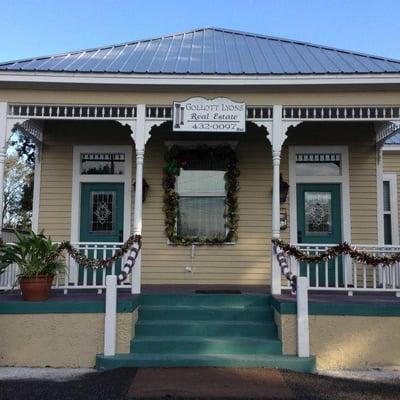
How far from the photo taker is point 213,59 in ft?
27.6

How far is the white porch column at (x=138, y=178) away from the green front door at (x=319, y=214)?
3.30 meters

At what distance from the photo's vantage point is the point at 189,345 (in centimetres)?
600

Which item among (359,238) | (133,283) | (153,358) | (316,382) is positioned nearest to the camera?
(316,382)

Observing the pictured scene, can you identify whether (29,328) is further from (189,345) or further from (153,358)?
(189,345)

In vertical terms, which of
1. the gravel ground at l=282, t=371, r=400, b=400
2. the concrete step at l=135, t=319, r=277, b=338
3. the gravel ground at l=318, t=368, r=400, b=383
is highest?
the concrete step at l=135, t=319, r=277, b=338

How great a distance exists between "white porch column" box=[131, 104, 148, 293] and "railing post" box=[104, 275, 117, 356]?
87cm

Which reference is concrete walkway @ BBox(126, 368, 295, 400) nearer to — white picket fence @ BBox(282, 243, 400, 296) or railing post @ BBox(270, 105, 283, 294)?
railing post @ BBox(270, 105, 283, 294)

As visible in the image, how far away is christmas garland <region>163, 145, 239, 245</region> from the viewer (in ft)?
28.6

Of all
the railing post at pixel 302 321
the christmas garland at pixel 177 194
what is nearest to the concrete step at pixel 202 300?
the railing post at pixel 302 321

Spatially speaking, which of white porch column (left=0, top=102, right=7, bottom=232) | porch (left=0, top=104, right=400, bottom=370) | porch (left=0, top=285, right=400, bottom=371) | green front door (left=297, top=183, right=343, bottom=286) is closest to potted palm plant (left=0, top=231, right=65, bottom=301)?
porch (left=0, top=285, right=400, bottom=371)

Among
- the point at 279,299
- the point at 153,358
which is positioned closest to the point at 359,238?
the point at 279,299

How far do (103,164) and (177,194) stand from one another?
1.59 meters

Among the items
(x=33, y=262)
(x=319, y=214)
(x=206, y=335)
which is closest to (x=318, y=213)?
(x=319, y=214)

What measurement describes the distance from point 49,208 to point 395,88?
6487 mm
